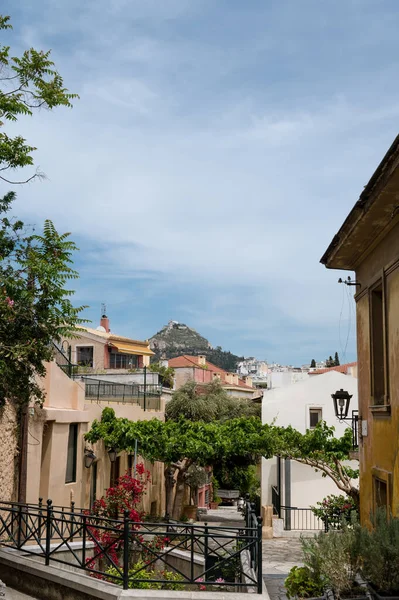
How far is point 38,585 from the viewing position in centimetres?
956

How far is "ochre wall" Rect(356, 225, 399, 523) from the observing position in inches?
320

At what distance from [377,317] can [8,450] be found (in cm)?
789

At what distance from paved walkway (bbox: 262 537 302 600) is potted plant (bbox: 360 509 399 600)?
3199mm

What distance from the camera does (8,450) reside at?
13.3m

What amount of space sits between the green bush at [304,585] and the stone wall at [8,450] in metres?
7.30

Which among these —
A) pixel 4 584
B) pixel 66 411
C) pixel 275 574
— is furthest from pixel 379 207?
pixel 66 411

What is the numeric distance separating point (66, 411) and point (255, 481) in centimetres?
2895

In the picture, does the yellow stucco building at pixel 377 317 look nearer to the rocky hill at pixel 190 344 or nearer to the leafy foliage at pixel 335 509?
the leafy foliage at pixel 335 509

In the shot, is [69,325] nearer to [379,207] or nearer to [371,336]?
[371,336]

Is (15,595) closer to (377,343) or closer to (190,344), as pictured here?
(377,343)

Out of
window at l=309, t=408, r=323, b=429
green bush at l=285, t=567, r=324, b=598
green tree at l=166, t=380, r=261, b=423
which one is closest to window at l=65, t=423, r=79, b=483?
green bush at l=285, t=567, r=324, b=598

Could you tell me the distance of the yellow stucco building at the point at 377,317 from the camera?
7.75m

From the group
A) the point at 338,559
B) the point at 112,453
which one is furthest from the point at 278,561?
the point at 338,559

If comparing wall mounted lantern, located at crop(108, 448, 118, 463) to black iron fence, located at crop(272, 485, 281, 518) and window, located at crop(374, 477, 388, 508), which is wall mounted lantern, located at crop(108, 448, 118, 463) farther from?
window, located at crop(374, 477, 388, 508)
